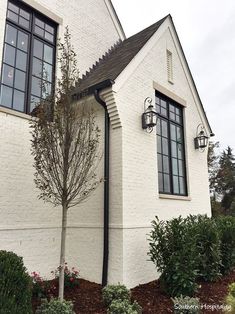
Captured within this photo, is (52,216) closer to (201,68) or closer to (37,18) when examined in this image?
(37,18)

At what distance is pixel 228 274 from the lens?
7148mm

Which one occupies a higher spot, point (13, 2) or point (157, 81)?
point (13, 2)

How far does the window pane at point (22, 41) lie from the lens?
21.0 ft

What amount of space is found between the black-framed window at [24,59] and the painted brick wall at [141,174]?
1.94 m

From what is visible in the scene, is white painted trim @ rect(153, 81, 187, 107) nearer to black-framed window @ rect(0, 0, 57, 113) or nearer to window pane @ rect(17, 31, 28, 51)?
black-framed window @ rect(0, 0, 57, 113)

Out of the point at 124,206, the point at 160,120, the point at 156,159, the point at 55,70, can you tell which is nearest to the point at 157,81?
the point at 160,120

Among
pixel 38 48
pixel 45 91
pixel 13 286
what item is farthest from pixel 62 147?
pixel 38 48

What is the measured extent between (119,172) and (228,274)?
4.03 metres

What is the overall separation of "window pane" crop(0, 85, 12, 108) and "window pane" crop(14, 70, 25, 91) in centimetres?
24

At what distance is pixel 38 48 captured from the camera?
22.3ft

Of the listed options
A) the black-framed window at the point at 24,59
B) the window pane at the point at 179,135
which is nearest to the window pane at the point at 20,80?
the black-framed window at the point at 24,59

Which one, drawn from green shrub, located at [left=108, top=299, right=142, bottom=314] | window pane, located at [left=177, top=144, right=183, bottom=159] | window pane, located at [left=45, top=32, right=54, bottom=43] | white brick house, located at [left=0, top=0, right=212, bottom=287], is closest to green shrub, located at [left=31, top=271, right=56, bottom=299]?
white brick house, located at [left=0, top=0, right=212, bottom=287]

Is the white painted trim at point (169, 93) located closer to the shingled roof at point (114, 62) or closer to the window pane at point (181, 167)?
the shingled roof at point (114, 62)

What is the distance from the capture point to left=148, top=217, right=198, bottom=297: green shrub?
5.27 metres
